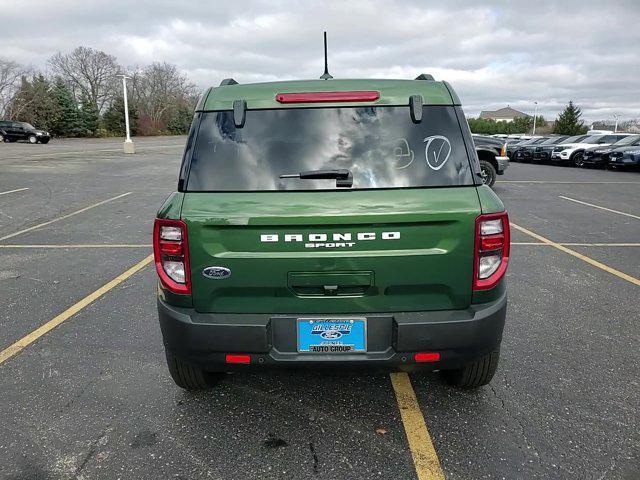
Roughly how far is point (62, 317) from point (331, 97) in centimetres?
336

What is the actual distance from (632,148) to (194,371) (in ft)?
73.5

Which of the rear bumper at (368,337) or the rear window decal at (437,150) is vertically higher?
the rear window decal at (437,150)

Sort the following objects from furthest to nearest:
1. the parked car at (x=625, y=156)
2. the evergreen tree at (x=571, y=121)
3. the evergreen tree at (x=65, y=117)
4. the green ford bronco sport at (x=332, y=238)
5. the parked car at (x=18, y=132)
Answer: the evergreen tree at (x=571, y=121) → the evergreen tree at (x=65, y=117) → the parked car at (x=18, y=132) → the parked car at (x=625, y=156) → the green ford bronco sport at (x=332, y=238)

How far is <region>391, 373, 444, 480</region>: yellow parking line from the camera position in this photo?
94.8 inches

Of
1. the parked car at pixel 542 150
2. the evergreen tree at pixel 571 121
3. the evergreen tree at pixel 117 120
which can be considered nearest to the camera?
the parked car at pixel 542 150

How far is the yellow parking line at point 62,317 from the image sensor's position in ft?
12.3

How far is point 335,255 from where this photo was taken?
94.4 inches

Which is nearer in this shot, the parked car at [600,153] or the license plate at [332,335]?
the license plate at [332,335]

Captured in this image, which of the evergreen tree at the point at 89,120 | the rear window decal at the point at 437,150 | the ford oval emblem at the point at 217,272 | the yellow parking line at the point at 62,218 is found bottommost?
the yellow parking line at the point at 62,218

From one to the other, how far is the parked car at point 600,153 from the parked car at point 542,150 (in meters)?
2.37

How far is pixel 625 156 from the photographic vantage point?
1983 cm

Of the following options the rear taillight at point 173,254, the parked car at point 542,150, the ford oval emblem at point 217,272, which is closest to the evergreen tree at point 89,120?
the parked car at point 542,150

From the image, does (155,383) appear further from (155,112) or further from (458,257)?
(155,112)

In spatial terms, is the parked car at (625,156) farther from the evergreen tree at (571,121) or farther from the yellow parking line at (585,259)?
the evergreen tree at (571,121)
